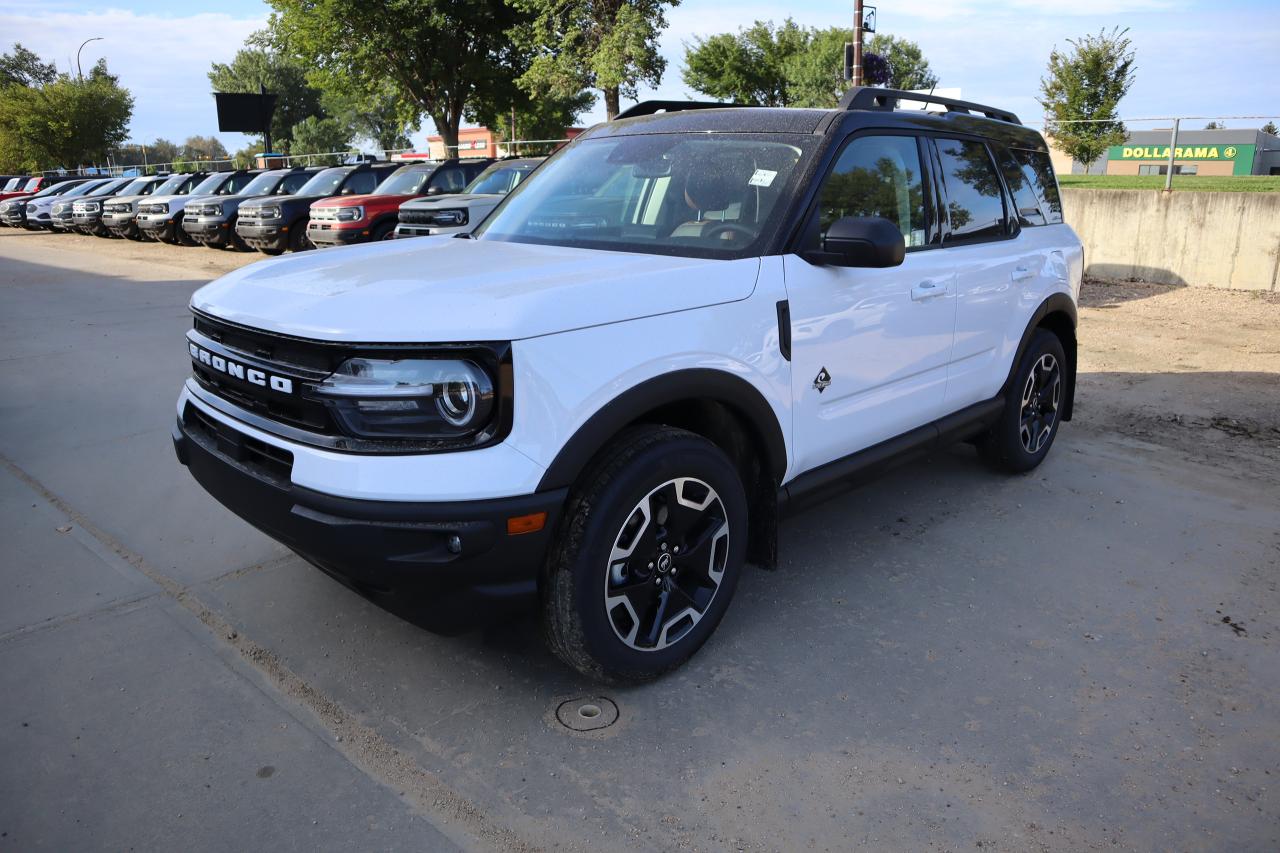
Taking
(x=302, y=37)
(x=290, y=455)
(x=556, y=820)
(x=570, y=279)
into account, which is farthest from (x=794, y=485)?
(x=302, y=37)

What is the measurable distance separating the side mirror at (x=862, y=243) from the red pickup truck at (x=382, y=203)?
1195 centimetres

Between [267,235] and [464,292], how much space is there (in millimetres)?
15276

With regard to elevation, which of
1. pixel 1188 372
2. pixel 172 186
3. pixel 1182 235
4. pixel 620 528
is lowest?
pixel 1188 372

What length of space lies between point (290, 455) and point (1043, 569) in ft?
9.91

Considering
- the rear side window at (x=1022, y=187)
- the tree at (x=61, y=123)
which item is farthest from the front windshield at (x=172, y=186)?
the tree at (x=61, y=123)

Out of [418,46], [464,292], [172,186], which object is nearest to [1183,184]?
[464,292]

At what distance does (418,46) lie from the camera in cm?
3022

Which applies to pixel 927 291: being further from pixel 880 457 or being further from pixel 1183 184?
pixel 1183 184

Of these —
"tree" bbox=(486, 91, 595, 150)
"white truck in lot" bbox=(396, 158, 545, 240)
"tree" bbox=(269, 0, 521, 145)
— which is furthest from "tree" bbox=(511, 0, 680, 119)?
"white truck in lot" bbox=(396, 158, 545, 240)

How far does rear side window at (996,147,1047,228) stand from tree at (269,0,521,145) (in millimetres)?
27984

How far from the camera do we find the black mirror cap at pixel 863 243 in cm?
304

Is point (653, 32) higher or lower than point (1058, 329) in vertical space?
higher

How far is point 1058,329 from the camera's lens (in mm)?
5105

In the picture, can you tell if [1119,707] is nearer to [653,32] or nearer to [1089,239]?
[1089,239]
